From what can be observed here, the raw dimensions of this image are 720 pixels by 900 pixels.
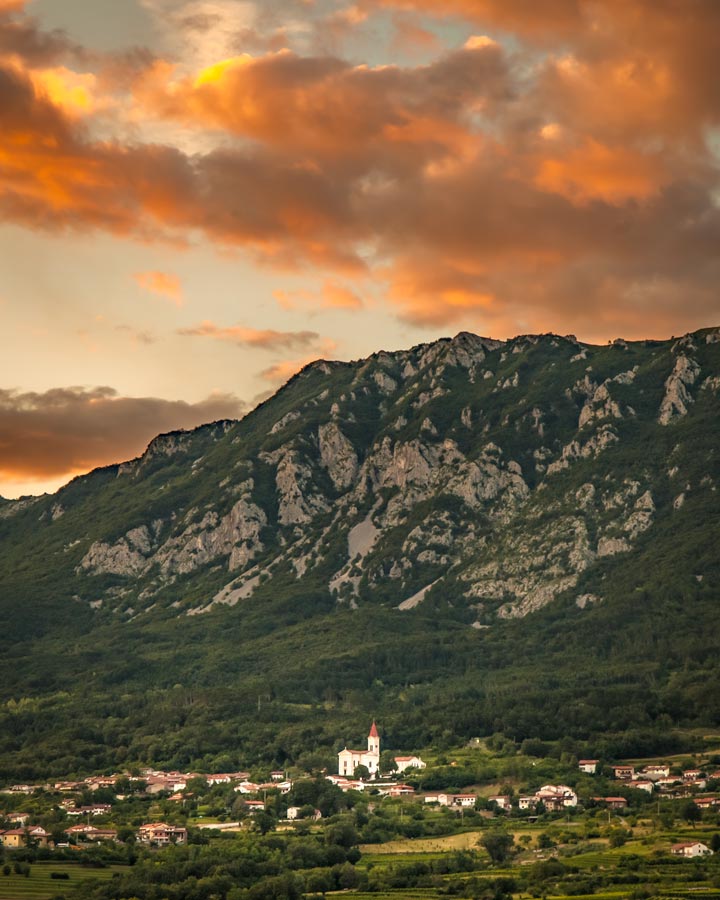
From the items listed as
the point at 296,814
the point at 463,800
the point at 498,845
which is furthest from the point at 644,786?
the point at 296,814

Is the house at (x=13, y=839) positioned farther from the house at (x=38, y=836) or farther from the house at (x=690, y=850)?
the house at (x=690, y=850)

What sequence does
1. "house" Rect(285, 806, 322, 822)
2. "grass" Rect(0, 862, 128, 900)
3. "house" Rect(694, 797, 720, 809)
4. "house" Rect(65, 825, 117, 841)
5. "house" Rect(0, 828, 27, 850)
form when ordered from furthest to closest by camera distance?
"house" Rect(285, 806, 322, 822), "house" Rect(694, 797, 720, 809), "house" Rect(65, 825, 117, 841), "house" Rect(0, 828, 27, 850), "grass" Rect(0, 862, 128, 900)

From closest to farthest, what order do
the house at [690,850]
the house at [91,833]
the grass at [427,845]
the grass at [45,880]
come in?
1. the grass at [45,880]
2. the house at [690,850]
3. the grass at [427,845]
4. the house at [91,833]

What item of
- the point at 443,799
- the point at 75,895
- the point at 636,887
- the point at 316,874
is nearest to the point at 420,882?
the point at 316,874

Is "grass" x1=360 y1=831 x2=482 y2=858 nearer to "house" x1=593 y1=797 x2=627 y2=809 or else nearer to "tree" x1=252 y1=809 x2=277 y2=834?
"tree" x1=252 y1=809 x2=277 y2=834

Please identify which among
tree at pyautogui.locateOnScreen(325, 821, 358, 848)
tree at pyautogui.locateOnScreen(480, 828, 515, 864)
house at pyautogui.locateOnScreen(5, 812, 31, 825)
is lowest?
tree at pyautogui.locateOnScreen(480, 828, 515, 864)

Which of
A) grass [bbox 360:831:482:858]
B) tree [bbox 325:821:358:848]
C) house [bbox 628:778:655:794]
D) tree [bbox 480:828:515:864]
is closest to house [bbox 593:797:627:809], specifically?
house [bbox 628:778:655:794]

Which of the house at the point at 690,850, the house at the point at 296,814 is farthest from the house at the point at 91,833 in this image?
the house at the point at 690,850

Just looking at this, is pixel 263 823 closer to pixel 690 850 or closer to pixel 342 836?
pixel 342 836

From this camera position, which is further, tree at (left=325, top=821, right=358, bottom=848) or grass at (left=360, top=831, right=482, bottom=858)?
grass at (left=360, top=831, right=482, bottom=858)
